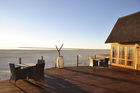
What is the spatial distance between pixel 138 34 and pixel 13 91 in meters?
10.3

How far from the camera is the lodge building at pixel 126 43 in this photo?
466 inches

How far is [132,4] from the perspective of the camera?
16.0 m

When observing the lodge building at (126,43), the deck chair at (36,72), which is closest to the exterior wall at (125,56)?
the lodge building at (126,43)

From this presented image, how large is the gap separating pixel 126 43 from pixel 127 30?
1.42 metres

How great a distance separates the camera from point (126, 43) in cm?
1288

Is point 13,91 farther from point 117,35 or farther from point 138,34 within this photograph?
point 117,35

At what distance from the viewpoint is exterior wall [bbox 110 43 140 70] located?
38.8 feet

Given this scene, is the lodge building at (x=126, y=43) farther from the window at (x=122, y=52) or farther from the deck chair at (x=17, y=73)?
the deck chair at (x=17, y=73)

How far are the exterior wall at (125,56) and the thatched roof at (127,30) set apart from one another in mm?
616

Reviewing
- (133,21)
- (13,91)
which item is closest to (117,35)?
(133,21)

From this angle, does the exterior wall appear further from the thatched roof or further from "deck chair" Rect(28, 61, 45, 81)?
"deck chair" Rect(28, 61, 45, 81)

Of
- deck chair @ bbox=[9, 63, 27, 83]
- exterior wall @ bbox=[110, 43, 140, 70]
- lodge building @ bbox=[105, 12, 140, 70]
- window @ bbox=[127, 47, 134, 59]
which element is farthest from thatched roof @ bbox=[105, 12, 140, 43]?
deck chair @ bbox=[9, 63, 27, 83]

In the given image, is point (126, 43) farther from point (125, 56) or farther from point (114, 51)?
point (114, 51)

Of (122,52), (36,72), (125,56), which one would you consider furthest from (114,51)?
(36,72)
